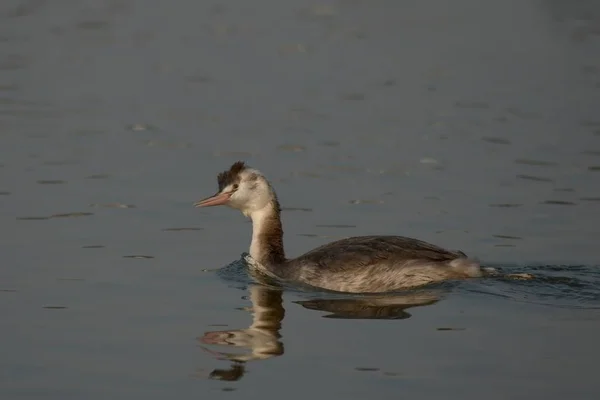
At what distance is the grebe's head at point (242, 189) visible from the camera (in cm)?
1233

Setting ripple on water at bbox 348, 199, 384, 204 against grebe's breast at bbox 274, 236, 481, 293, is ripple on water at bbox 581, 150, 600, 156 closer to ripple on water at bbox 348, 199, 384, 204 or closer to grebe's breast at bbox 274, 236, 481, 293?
ripple on water at bbox 348, 199, 384, 204

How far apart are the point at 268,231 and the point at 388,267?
1.50 metres

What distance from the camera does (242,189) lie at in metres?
12.4

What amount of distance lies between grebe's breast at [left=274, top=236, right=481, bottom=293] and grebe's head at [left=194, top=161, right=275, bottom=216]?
1142mm

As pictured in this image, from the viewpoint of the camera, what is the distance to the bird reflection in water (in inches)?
370

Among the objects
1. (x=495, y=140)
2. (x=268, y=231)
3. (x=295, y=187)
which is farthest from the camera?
(x=495, y=140)

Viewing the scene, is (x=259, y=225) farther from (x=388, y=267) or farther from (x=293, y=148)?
(x=293, y=148)

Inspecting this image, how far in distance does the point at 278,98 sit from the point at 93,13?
21.5ft

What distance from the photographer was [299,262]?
1175cm

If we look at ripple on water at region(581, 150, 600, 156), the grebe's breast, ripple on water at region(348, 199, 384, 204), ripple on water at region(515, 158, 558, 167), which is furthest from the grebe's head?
ripple on water at region(581, 150, 600, 156)

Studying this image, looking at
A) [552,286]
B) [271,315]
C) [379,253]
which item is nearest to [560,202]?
[552,286]

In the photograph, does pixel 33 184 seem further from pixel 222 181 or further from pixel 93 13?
pixel 93 13

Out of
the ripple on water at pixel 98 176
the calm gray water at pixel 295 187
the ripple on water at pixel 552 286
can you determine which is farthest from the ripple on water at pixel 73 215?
the ripple on water at pixel 552 286

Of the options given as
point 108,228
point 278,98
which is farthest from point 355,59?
point 108,228
